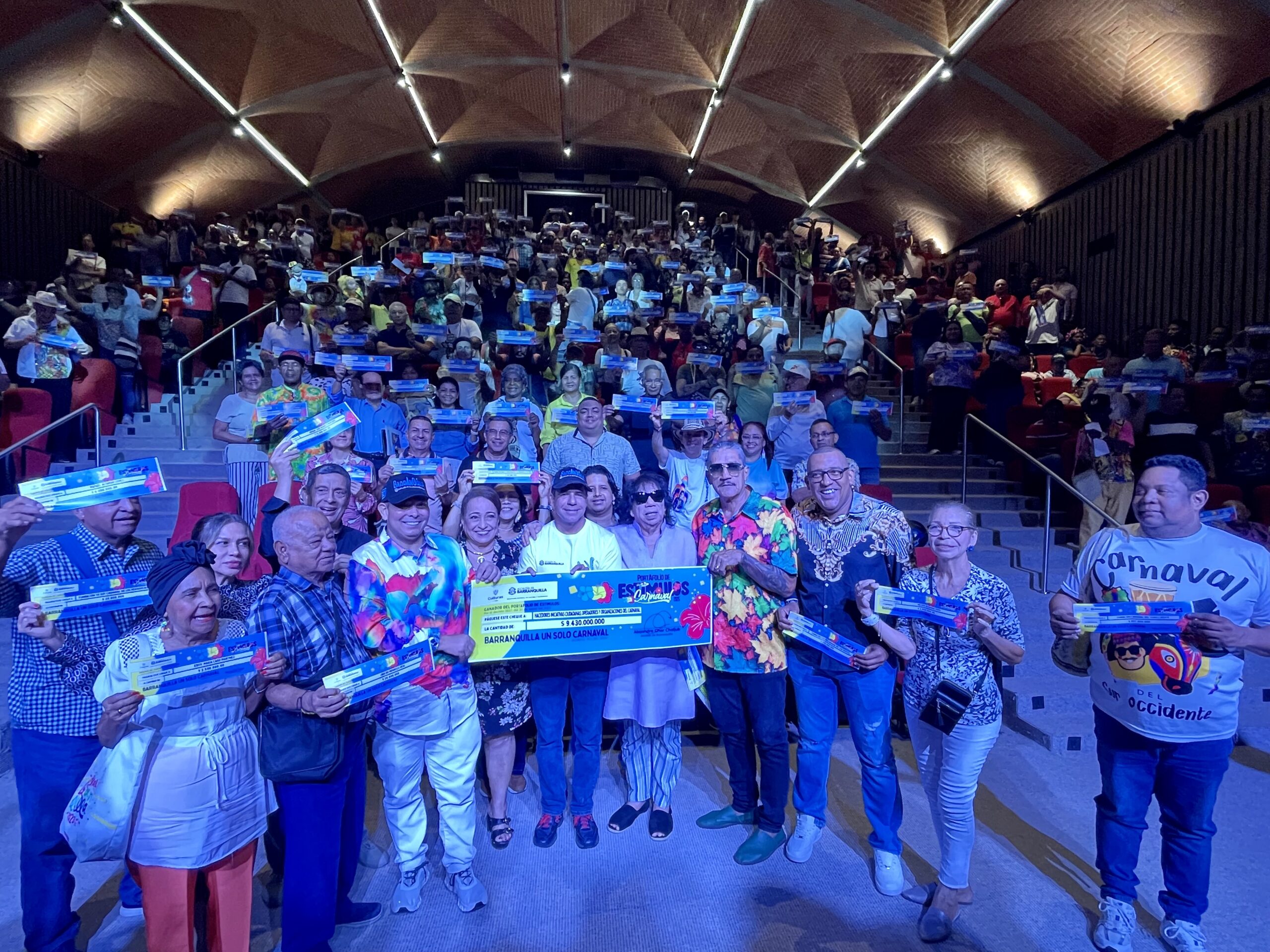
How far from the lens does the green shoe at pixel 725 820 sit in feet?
11.7

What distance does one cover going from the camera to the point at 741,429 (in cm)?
540

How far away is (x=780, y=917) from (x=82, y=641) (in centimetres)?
267

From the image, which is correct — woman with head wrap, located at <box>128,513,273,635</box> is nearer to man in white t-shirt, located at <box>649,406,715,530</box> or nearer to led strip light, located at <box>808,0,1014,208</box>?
man in white t-shirt, located at <box>649,406,715,530</box>

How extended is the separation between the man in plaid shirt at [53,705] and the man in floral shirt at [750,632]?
2.20 m

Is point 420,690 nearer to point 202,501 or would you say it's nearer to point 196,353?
point 202,501

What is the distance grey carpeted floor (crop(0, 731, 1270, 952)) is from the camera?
9.22ft

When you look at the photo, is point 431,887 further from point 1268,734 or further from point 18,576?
point 1268,734

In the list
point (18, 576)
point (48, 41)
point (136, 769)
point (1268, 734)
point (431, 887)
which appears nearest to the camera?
point (136, 769)

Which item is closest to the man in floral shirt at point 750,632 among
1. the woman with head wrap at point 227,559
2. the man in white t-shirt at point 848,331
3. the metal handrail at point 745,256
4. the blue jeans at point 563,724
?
the blue jeans at point 563,724

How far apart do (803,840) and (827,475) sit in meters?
1.61

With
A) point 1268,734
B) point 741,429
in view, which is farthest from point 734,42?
point 1268,734

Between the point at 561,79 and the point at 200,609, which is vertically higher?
the point at 561,79

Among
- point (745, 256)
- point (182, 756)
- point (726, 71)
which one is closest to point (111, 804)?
point (182, 756)

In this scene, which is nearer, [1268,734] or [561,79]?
[1268,734]
